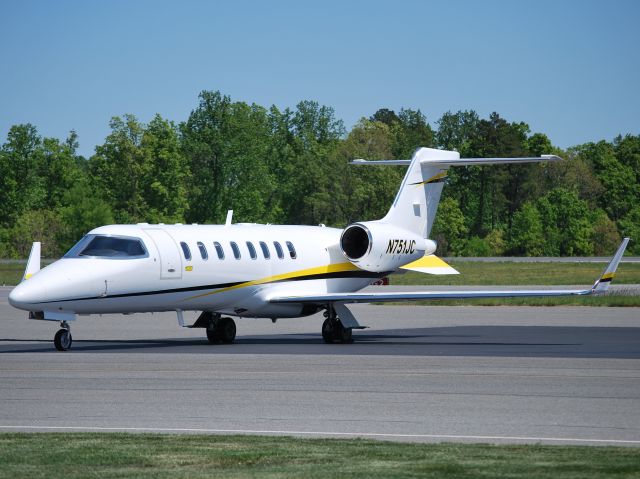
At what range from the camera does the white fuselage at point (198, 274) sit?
2358 centimetres

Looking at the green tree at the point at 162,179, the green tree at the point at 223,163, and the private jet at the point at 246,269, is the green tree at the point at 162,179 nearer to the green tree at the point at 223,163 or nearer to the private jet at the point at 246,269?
the green tree at the point at 223,163

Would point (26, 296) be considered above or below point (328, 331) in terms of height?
above

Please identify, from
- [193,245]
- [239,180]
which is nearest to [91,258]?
[193,245]

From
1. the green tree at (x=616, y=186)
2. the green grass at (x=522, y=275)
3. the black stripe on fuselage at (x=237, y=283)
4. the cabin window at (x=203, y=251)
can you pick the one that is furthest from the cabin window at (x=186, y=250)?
the green tree at (x=616, y=186)

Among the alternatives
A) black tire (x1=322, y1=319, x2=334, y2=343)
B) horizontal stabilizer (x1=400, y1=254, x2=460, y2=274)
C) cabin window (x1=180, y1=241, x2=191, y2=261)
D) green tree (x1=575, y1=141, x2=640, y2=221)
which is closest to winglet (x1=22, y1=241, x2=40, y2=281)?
cabin window (x1=180, y1=241, x2=191, y2=261)

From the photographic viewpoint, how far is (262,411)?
47.9ft

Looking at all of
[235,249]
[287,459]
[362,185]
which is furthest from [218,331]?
[362,185]

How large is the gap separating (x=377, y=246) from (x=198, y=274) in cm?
494

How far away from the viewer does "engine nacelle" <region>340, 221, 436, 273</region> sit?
28922 mm

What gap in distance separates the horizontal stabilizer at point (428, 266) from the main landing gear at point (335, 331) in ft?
11.7

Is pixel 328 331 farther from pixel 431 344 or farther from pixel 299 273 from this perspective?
pixel 431 344

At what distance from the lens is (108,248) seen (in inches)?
973

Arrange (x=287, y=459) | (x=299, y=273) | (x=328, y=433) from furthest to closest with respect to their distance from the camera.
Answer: (x=299, y=273), (x=328, y=433), (x=287, y=459)

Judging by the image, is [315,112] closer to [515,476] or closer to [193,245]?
[193,245]
